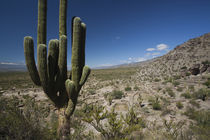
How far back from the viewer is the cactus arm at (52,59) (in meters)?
3.31

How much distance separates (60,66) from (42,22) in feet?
6.11

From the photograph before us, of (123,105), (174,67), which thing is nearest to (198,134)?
(123,105)

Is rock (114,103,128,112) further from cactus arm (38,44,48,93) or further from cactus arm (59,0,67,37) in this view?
cactus arm (59,0,67,37)

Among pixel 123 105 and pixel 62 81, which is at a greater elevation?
pixel 62 81

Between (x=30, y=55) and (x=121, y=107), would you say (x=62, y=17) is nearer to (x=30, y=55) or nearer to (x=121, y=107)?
(x=30, y=55)

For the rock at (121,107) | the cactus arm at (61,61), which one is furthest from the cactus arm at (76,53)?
the rock at (121,107)

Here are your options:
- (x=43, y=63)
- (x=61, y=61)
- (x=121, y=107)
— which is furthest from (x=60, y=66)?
(x=121, y=107)

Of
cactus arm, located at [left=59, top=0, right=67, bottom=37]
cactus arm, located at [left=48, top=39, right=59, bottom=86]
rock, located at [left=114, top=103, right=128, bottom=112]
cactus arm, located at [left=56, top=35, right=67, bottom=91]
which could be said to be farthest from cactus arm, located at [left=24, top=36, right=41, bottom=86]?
rock, located at [left=114, top=103, right=128, bottom=112]

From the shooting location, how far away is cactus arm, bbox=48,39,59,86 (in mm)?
3313

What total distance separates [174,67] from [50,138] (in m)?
18.2

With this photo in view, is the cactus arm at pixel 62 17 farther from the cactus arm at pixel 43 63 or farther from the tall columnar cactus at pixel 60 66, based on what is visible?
the cactus arm at pixel 43 63

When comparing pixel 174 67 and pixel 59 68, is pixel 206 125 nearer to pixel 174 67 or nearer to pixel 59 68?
pixel 59 68

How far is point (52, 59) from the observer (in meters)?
3.39

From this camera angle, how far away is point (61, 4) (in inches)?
149
